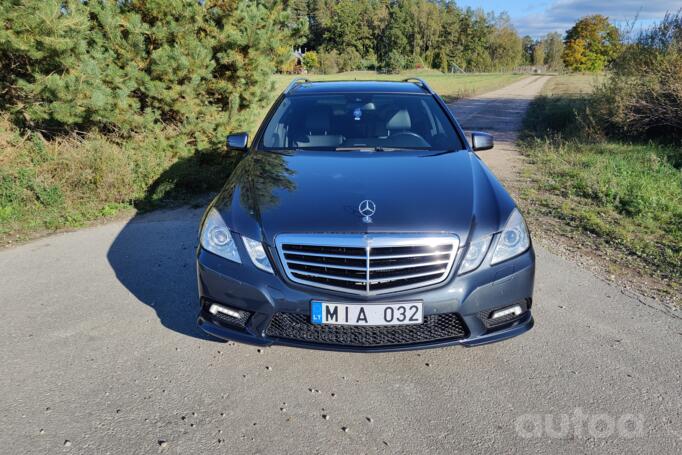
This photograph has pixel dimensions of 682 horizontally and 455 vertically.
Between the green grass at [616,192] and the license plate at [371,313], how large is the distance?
113 inches

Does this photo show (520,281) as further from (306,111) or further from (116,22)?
(116,22)

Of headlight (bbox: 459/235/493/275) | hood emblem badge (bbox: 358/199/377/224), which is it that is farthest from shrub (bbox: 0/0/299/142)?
headlight (bbox: 459/235/493/275)

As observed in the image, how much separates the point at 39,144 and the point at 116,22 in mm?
1885

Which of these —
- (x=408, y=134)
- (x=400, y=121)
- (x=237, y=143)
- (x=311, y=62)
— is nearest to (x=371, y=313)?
(x=408, y=134)

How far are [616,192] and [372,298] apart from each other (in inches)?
207

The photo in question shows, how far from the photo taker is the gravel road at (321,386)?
2.40 meters

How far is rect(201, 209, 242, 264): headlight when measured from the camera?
279cm

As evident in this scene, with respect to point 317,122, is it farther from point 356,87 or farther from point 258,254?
point 258,254

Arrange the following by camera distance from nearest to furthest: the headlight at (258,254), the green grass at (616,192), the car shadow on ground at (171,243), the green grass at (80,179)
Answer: the headlight at (258,254) → the car shadow on ground at (171,243) → the green grass at (616,192) → the green grass at (80,179)

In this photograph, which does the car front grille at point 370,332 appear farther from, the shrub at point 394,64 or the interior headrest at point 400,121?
the shrub at point 394,64

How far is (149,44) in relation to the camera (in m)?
7.27

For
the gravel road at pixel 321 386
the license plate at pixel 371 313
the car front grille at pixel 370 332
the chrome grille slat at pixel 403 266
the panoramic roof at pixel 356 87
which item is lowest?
the gravel road at pixel 321 386

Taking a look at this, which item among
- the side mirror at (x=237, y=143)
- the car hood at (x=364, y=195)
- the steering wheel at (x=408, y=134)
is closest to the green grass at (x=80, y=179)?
the side mirror at (x=237, y=143)

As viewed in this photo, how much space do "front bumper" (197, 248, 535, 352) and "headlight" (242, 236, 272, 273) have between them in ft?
0.10
